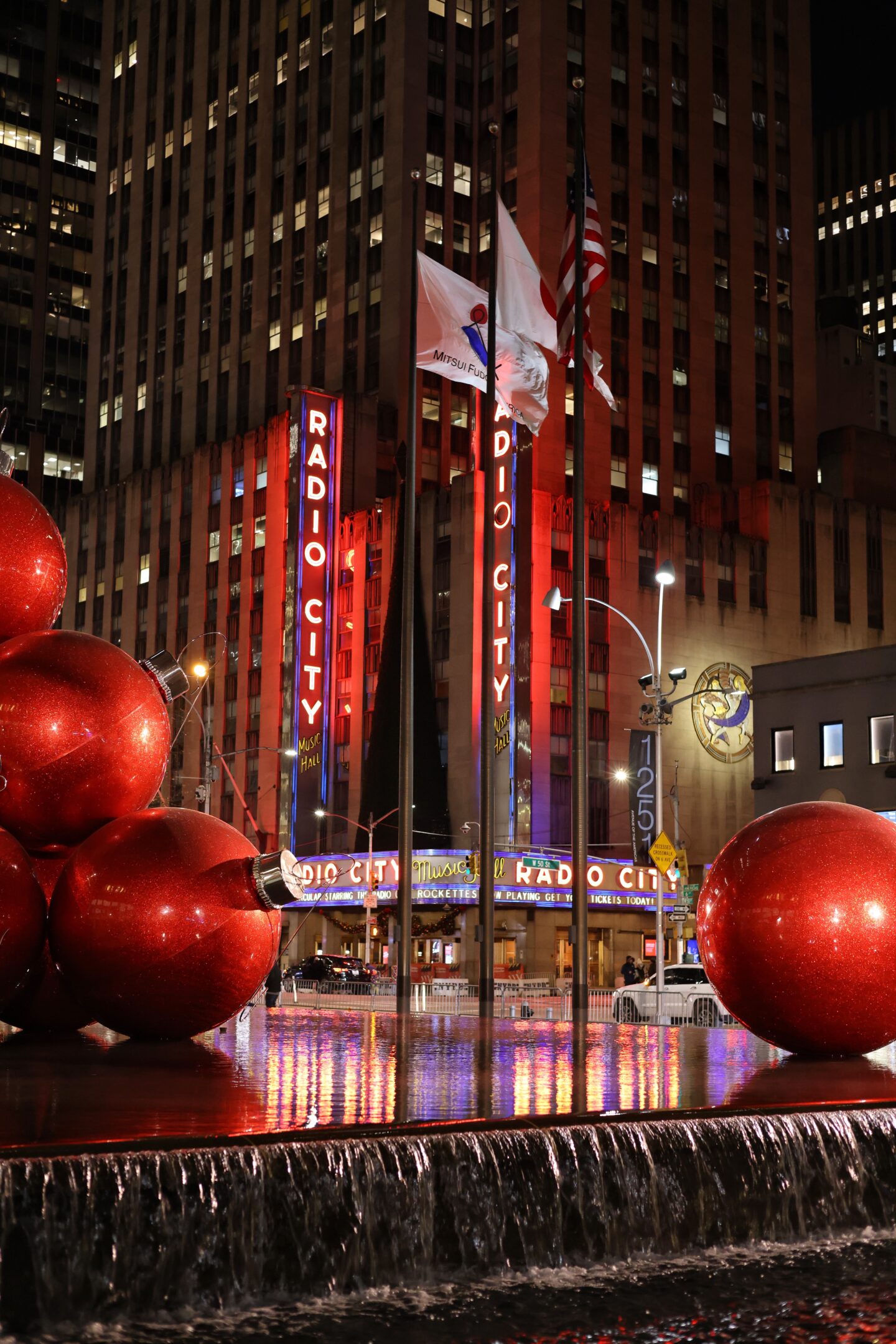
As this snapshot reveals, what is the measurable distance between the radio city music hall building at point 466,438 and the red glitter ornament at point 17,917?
53586 mm

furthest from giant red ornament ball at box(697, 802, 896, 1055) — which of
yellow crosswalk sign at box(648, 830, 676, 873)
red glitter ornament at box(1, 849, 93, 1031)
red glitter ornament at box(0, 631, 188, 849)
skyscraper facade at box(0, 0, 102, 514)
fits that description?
skyscraper facade at box(0, 0, 102, 514)

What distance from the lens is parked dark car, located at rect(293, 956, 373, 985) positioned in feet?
177

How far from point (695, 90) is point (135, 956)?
284 ft

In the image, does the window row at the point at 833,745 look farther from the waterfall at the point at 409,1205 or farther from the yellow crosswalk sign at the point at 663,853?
the waterfall at the point at 409,1205

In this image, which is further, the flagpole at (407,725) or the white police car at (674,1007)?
the white police car at (674,1007)

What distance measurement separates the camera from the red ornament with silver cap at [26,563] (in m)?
10.9

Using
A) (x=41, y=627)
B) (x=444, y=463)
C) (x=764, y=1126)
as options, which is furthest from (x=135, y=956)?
(x=444, y=463)

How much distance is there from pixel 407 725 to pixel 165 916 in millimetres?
15398

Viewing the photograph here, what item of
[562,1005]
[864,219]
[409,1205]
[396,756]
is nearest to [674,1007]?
[562,1005]

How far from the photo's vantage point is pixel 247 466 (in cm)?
8494

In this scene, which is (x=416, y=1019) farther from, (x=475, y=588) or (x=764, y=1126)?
(x=475, y=588)

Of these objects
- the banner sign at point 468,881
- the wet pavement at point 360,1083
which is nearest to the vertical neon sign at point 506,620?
the banner sign at point 468,881

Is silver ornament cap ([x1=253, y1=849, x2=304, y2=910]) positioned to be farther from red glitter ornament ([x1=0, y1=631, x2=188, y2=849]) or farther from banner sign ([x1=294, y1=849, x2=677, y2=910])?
banner sign ([x1=294, y1=849, x2=677, y2=910])

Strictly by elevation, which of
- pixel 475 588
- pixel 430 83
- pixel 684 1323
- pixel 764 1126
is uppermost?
pixel 430 83
